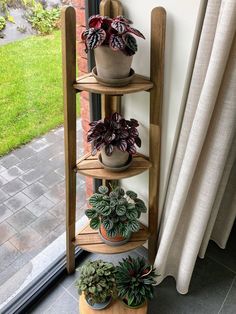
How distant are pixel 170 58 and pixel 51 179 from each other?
38.0 inches

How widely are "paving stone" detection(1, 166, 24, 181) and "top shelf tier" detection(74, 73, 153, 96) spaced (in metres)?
0.62

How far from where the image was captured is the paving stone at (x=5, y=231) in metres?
1.65

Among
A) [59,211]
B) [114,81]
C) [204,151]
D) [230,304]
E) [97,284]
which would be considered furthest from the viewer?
[59,211]

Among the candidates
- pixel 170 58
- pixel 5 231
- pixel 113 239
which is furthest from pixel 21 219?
pixel 170 58

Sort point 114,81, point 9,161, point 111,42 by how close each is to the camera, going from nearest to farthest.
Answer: point 111,42 < point 114,81 < point 9,161

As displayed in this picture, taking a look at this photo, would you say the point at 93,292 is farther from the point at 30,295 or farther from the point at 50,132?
the point at 50,132

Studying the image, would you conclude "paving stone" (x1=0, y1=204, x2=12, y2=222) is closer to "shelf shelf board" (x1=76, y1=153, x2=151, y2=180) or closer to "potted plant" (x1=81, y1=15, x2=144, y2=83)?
"shelf shelf board" (x1=76, y1=153, x2=151, y2=180)

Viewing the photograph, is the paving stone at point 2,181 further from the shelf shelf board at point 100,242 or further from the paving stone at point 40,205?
the shelf shelf board at point 100,242

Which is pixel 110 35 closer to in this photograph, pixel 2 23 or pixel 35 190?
pixel 2 23

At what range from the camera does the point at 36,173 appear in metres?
1.71

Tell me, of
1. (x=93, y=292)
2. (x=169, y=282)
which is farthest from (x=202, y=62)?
(x=169, y=282)

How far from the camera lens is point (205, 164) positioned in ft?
4.24

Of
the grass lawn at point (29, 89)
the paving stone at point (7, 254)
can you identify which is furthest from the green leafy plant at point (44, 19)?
the paving stone at point (7, 254)

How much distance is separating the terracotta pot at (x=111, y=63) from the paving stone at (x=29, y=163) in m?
0.68
